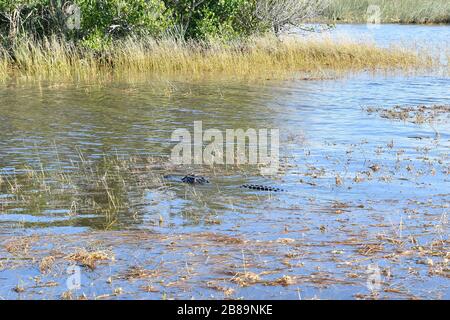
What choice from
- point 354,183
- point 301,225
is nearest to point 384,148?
point 354,183

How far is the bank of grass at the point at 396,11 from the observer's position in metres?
51.8

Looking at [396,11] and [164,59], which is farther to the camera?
[396,11]

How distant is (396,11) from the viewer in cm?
5309

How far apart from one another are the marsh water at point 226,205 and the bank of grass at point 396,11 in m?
35.0

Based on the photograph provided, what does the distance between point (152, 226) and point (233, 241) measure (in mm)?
1125

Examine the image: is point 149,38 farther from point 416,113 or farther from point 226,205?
point 226,205

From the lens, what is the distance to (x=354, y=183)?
10906 mm

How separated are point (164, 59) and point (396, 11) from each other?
32.3 m

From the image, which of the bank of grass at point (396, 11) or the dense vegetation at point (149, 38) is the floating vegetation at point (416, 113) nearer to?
the dense vegetation at point (149, 38)

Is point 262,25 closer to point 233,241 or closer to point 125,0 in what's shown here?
point 125,0

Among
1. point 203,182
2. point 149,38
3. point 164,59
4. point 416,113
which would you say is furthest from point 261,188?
point 164,59

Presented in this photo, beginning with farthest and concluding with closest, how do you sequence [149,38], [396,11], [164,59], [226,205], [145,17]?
1. [396,11]
2. [164,59]
3. [149,38]
4. [145,17]
5. [226,205]

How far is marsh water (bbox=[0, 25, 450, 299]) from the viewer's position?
686 centimetres

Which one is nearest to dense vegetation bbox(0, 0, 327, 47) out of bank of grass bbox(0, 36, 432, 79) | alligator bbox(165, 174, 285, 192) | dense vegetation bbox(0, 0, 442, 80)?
dense vegetation bbox(0, 0, 442, 80)
